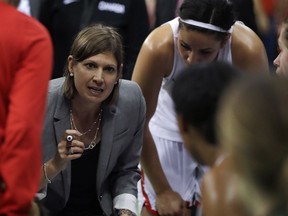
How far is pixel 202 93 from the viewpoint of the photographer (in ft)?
9.21

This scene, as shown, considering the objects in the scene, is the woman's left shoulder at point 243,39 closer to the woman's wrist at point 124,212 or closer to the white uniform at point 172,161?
the white uniform at point 172,161

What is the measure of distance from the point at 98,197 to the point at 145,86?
556 mm

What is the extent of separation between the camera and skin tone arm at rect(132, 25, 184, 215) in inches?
162

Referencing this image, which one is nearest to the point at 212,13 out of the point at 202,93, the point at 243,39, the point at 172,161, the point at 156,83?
the point at 243,39

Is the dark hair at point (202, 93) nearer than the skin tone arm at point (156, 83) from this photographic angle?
Yes

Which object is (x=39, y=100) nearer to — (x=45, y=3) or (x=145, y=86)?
(x=145, y=86)

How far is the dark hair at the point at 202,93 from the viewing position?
2736mm

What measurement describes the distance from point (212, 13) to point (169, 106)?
52cm

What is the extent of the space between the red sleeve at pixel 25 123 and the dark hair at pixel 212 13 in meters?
1.29

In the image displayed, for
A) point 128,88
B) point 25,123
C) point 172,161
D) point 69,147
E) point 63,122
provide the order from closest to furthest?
point 25,123, point 69,147, point 63,122, point 128,88, point 172,161

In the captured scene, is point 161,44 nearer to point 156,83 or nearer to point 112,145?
point 156,83

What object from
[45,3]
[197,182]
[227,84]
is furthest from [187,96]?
[45,3]

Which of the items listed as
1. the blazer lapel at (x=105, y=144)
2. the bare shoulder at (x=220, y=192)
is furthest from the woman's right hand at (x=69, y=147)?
the bare shoulder at (x=220, y=192)

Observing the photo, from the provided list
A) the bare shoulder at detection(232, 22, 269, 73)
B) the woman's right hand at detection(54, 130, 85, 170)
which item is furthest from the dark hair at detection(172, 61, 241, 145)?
the bare shoulder at detection(232, 22, 269, 73)
